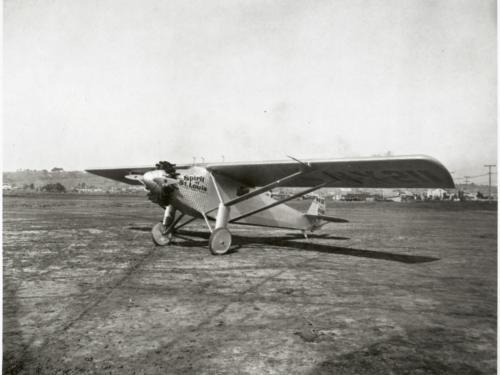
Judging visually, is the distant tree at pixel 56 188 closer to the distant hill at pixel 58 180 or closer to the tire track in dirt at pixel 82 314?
the distant hill at pixel 58 180

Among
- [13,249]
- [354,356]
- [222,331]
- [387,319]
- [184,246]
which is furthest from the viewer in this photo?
[184,246]

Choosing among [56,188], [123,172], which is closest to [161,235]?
[123,172]

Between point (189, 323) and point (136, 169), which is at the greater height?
point (136, 169)

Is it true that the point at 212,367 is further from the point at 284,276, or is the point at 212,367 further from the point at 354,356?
the point at 284,276

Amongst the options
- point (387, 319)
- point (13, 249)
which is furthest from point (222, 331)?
point (13, 249)

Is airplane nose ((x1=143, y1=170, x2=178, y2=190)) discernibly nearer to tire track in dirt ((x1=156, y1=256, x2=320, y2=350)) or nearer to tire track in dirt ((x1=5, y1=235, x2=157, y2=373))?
tire track in dirt ((x1=5, y1=235, x2=157, y2=373))

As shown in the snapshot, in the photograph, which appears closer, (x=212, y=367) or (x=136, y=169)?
(x=212, y=367)

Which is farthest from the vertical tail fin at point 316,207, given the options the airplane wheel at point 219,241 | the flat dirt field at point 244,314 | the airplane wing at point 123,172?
the airplane wing at point 123,172
